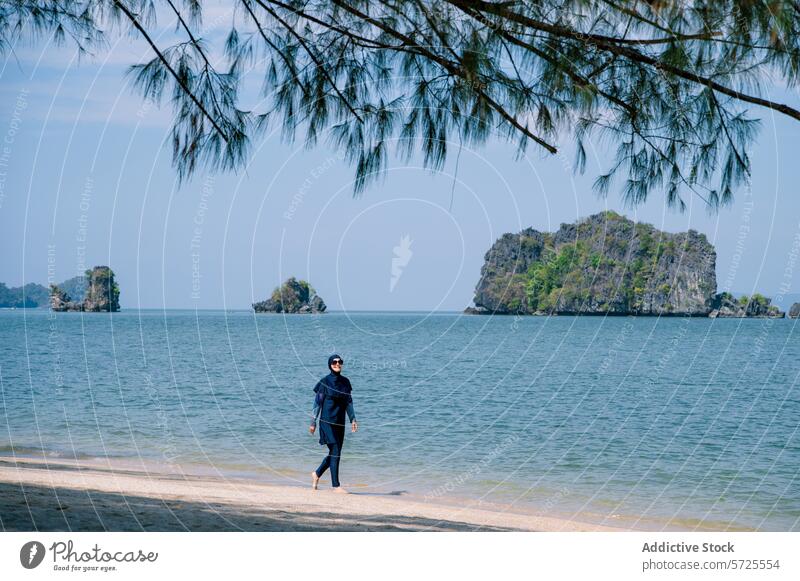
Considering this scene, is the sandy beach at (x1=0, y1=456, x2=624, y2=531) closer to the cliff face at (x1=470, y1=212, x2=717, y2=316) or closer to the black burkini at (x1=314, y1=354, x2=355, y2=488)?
the black burkini at (x1=314, y1=354, x2=355, y2=488)

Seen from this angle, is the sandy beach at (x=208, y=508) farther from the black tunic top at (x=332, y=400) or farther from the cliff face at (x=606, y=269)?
the cliff face at (x=606, y=269)

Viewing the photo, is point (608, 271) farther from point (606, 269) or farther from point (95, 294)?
point (95, 294)

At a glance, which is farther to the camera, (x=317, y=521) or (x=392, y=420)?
(x=392, y=420)

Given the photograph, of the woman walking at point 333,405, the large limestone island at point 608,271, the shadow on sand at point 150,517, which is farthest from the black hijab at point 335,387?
the large limestone island at point 608,271

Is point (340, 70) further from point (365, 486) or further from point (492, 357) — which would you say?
point (492, 357)

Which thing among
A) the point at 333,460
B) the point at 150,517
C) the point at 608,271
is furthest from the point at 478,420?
the point at 608,271

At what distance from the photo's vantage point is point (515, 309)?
322ft

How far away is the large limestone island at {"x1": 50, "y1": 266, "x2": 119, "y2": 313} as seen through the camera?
85.1 metres

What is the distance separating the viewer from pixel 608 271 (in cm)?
8619

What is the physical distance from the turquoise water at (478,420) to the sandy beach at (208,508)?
5.45 feet

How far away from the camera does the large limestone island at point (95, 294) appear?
8506cm

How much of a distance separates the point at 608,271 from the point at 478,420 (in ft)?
194
